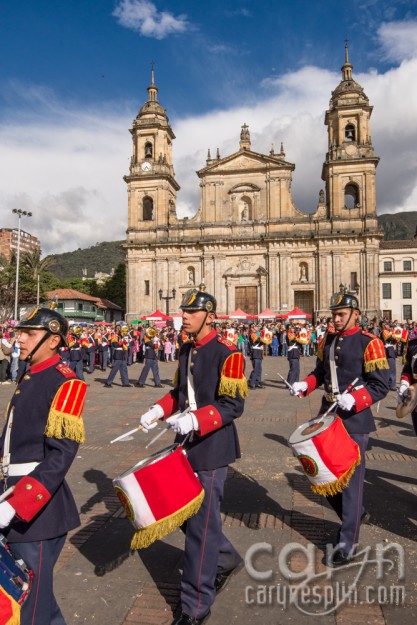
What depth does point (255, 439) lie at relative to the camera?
8.17 metres

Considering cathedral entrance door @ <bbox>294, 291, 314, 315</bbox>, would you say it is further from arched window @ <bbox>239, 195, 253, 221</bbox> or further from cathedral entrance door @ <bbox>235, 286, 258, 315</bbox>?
arched window @ <bbox>239, 195, 253, 221</bbox>

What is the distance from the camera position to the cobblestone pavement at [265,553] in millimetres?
3432

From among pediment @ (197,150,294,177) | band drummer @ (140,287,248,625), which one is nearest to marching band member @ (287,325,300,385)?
band drummer @ (140,287,248,625)

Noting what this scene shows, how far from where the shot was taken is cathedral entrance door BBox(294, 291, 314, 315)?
43406 millimetres

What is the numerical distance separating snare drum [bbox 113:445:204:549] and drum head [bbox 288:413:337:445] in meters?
1.20

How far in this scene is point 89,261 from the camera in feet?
489

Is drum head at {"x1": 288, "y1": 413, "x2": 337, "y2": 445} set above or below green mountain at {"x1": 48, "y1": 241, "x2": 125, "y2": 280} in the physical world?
below

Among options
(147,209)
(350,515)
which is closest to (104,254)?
(147,209)

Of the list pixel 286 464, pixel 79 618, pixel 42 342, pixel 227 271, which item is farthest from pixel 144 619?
pixel 227 271

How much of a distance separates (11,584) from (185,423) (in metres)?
1.34

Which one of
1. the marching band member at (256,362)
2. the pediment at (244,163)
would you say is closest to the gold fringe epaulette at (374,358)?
the marching band member at (256,362)

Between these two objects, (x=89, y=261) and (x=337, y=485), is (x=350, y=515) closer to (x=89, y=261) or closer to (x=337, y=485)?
(x=337, y=485)

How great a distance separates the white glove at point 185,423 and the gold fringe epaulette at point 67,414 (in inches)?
26.7

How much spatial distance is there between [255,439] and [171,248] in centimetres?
3827
